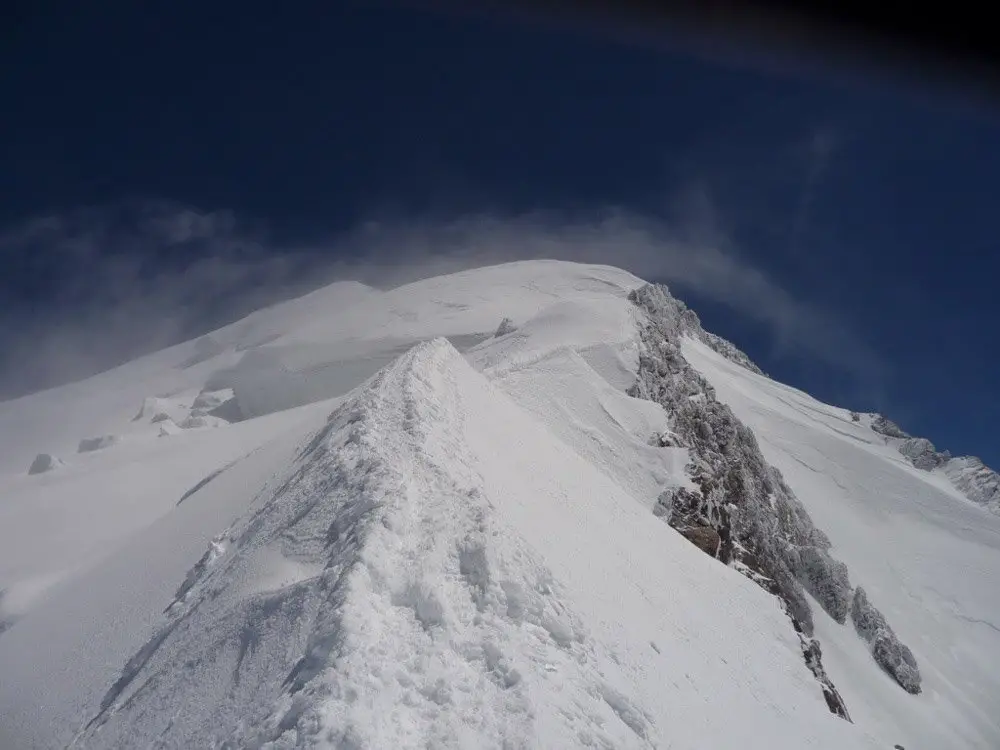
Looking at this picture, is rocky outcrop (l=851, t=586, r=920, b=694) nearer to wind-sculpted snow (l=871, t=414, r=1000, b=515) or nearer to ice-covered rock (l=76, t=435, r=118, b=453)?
ice-covered rock (l=76, t=435, r=118, b=453)

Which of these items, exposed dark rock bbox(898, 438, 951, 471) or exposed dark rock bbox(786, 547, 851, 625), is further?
exposed dark rock bbox(898, 438, 951, 471)

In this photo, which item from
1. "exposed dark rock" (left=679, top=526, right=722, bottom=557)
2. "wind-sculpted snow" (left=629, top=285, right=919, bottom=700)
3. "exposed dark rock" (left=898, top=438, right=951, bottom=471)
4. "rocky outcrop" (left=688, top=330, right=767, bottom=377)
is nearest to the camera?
"exposed dark rock" (left=679, top=526, right=722, bottom=557)

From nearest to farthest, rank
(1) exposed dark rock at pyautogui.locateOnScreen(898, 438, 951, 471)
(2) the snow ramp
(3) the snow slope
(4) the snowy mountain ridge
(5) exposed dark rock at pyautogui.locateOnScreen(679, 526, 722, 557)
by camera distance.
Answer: (2) the snow ramp → (4) the snowy mountain ridge → (5) exposed dark rock at pyautogui.locateOnScreen(679, 526, 722, 557) → (3) the snow slope → (1) exposed dark rock at pyautogui.locateOnScreen(898, 438, 951, 471)

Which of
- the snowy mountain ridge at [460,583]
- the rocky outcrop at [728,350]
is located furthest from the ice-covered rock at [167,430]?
the rocky outcrop at [728,350]

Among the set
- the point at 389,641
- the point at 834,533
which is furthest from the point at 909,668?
the point at 389,641

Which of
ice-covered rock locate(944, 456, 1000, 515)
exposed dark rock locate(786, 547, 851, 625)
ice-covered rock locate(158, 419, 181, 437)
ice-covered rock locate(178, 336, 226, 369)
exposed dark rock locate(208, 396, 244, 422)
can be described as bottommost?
ice-covered rock locate(158, 419, 181, 437)

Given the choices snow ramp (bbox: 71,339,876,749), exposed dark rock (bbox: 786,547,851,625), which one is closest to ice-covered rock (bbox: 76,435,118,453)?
snow ramp (bbox: 71,339,876,749)
